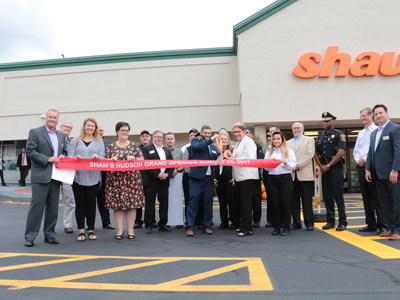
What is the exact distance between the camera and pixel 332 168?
20.7 feet

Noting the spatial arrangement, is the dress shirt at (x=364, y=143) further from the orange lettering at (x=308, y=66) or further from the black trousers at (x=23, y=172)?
the black trousers at (x=23, y=172)

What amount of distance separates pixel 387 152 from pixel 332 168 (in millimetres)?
1010

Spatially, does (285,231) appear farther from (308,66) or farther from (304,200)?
(308,66)


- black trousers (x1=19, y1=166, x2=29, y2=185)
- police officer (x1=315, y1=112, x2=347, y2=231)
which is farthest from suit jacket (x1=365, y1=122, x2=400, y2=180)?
black trousers (x1=19, y1=166, x2=29, y2=185)

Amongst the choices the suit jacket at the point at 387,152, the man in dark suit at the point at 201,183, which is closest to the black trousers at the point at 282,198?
the man in dark suit at the point at 201,183

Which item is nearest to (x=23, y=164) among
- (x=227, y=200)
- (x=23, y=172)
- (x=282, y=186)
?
(x=23, y=172)

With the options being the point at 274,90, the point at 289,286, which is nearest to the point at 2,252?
the point at 289,286

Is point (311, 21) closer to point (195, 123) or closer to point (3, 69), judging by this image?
point (195, 123)

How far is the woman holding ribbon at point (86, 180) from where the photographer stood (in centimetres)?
559

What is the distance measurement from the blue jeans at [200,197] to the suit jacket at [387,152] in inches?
112

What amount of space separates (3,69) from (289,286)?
66.5 ft

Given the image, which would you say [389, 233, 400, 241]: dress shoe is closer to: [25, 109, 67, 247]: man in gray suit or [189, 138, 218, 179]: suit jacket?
[189, 138, 218, 179]: suit jacket

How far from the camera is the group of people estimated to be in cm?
535

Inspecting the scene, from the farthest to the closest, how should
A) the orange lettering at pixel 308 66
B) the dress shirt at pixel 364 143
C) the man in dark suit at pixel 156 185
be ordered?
the orange lettering at pixel 308 66
the man in dark suit at pixel 156 185
the dress shirt at pixel 364 143
